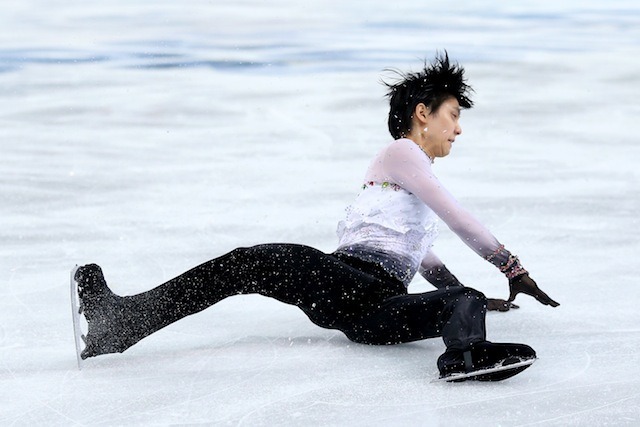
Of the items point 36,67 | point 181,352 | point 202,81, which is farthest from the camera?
point 36,67

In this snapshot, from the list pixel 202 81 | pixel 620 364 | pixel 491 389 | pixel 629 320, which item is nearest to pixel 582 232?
pixel 629 320

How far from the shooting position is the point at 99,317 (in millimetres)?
3320

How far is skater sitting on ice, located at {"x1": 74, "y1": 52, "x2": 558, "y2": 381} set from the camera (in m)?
3.29

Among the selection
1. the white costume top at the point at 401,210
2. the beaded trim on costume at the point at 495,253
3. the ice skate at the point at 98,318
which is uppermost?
the white costume top at the point at 401,210

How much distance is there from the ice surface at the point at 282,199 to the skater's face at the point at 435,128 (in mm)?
609

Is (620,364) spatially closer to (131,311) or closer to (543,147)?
(131,311)

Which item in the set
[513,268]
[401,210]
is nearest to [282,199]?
[401,210]

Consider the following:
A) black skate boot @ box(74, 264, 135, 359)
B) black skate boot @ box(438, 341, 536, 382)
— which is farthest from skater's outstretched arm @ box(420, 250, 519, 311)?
black skate boot @ box(74, 264, 135, 359)

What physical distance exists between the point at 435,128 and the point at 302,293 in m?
0.66

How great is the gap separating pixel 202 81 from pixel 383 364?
21.3 ft

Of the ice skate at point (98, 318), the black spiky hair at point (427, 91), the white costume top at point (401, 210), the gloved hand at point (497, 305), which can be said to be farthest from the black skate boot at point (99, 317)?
the gloved hand at point (497, 305)

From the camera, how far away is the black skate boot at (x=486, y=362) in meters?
3.01

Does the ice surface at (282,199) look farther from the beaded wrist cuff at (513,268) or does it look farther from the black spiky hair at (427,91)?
the black spiky hair at (427,91)

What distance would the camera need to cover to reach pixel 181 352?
3.53m
